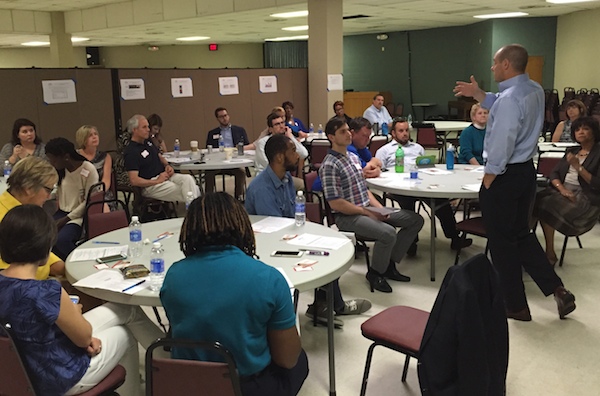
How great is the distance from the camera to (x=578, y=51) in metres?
13.6

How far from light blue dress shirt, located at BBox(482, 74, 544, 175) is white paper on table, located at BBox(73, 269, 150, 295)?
2244 mm

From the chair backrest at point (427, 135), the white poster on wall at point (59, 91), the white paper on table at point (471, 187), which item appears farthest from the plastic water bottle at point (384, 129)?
the white poster on wall at point (59, 91)

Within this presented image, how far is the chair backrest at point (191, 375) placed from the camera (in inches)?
71.3

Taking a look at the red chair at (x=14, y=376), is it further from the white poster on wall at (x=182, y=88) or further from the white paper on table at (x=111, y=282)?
the white poster on wall at (x=182, y=88)

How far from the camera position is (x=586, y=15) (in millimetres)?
13117

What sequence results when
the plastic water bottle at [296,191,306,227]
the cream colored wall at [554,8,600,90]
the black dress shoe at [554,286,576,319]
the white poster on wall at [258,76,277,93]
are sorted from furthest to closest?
the cream colored wall at [554,8,600,90] → the white poster on wall at [258,76,277,93] → the black dress shoe at [554,286,576,319] → the plastic water bottle at [296,191,306,227]

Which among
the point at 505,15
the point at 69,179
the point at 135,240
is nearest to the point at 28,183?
the point at 135,240

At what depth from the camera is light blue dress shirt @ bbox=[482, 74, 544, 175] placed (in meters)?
3.48

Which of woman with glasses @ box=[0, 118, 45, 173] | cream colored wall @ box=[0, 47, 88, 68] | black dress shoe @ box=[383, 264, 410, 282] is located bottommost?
black dress shoe @ box=[383, 264, 410, 282]

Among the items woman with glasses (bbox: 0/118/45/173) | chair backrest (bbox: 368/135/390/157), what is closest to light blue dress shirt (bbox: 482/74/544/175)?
chair backrest (bbox: 368/135/390/157)

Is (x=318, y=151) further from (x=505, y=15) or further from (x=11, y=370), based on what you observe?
(x=505, y=15)

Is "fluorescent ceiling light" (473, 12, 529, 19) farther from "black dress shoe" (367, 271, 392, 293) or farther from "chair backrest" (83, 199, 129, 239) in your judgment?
"chair backrest" (83, 199, 129, 239)

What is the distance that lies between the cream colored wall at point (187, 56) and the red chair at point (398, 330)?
61.9 feet

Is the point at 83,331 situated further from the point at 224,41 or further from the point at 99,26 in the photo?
the point at 224,41
